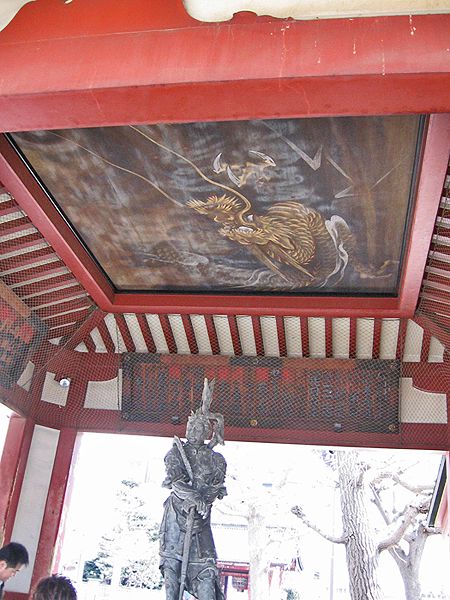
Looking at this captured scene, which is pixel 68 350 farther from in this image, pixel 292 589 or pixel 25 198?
pixel 292 589

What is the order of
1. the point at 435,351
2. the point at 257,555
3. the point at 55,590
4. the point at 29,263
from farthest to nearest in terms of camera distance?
the point at 257,555 → the point at 435,351 → the point at 29,263 → the point at 55,590

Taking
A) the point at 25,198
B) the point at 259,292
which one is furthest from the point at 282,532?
the point at 25,198

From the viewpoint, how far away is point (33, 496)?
21.3 feet

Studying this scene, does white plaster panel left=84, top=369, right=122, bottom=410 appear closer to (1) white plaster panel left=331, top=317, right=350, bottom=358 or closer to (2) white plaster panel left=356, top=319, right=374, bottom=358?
(1) white plaster panel left=331, top=317, right=350, bottom=358

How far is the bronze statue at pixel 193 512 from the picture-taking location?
4.11m

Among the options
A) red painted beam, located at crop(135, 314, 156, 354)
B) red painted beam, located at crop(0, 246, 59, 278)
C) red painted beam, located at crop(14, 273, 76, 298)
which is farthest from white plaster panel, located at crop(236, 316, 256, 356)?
red painted beam, located at crop(0, 246, 59, 278)

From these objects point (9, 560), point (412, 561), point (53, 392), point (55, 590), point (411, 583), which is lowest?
point (55, 590)

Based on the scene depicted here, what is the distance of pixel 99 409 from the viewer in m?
6.89

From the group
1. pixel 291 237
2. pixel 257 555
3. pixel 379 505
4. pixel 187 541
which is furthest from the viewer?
pixel 257 555

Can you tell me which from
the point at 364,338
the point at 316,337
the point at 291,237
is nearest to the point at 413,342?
the point at 364,338

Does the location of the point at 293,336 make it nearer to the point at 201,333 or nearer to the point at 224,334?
the point at 224,334

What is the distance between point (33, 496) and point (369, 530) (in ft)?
18.0

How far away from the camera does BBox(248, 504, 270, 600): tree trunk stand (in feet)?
42.7

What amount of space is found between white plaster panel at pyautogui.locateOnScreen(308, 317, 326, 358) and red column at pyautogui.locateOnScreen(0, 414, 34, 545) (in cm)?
291
